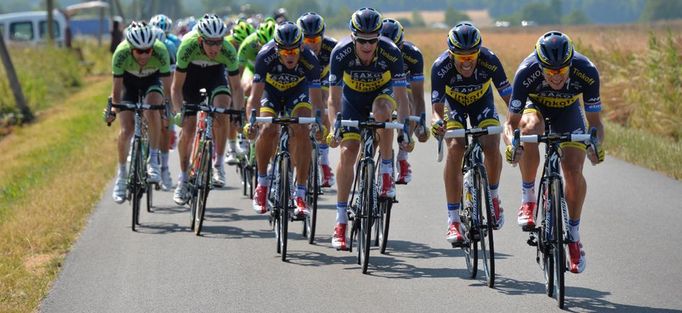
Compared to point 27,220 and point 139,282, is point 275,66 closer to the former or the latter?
point 139,282

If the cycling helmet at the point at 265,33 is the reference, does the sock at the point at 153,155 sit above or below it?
below

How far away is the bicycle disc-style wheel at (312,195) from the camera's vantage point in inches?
455

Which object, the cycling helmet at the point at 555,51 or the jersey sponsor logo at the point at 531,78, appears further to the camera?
the jersey sponsor logo at the point at 531,78

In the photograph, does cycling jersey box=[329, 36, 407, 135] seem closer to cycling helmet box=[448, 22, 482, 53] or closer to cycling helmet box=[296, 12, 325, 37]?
cycling helmet box=[448, 22, 482, 53]

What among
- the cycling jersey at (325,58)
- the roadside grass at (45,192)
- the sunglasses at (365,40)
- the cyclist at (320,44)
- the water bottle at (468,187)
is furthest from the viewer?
the cycling jersey at (325,58)

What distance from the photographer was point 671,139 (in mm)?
20500

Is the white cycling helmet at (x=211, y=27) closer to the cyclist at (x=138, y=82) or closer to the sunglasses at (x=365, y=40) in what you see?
the cyclist at (x=138, y=82)

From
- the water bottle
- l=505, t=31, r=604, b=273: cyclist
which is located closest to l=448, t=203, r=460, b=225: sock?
the water bottle

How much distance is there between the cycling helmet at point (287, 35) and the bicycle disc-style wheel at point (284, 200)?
1000 mm

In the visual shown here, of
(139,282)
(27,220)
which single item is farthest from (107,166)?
(139,282)

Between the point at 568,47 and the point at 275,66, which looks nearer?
the point at 568,47

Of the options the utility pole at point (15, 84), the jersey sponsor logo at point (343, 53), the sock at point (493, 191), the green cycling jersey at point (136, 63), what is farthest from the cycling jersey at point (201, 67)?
the utility pole at point (15, 84)

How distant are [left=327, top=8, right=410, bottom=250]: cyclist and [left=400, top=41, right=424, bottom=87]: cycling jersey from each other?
4.43 feet

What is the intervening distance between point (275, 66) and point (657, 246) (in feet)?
11.9
